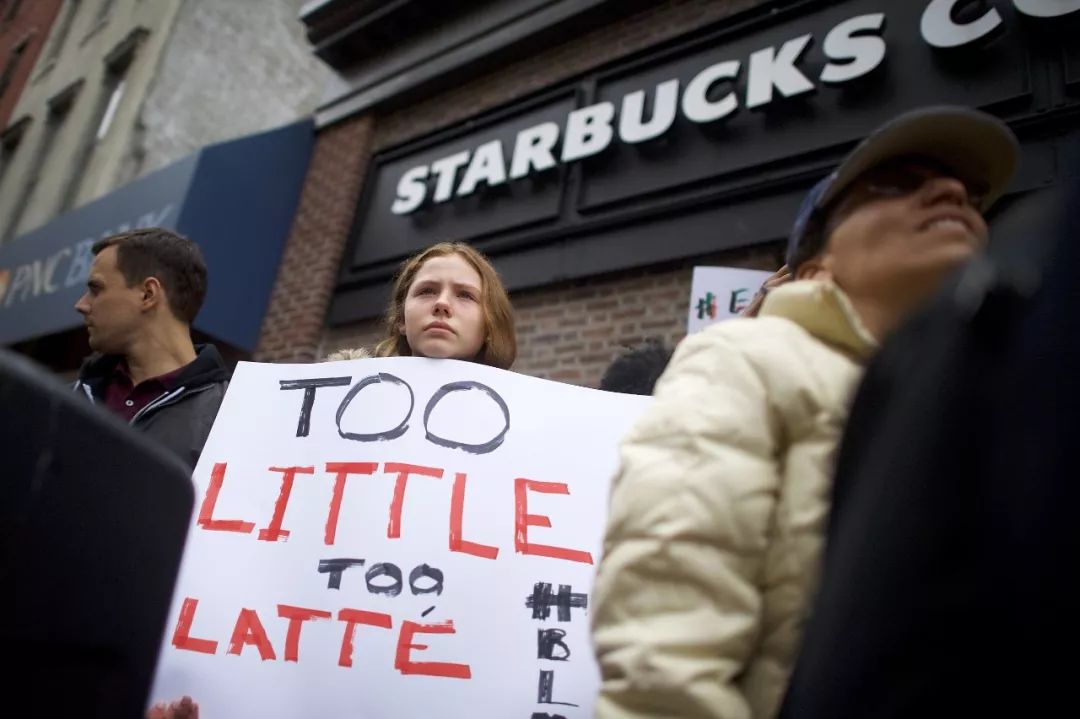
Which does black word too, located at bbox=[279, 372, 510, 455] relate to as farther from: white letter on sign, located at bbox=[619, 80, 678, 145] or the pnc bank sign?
white letter on sign, located at bbox=[619, 80, 678, 145]

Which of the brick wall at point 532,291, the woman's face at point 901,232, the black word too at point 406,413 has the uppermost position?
the brick wall at point 532,291

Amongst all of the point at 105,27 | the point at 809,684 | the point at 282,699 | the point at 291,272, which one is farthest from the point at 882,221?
the point at 105,27

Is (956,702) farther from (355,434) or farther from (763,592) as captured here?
(355,434)

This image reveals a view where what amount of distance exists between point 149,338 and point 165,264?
293 millimetres

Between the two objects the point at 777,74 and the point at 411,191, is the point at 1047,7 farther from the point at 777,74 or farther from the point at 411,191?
the point at 411,191

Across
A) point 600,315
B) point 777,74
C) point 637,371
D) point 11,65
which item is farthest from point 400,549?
point 11,65

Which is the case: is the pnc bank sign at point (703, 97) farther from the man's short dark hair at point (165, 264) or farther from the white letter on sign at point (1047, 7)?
the man's short dark hair at point (165, 264)

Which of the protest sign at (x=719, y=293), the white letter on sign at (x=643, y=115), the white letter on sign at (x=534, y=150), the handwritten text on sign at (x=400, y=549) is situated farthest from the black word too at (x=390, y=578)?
the white letter on sign at (x=534, y=150)

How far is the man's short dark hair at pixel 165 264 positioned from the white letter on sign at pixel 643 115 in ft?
9.94

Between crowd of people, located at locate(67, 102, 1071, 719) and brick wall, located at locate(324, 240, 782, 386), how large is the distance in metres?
2.95

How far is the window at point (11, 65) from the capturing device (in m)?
13.7

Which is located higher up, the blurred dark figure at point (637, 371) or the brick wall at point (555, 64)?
the brick wall at point (555, 64)

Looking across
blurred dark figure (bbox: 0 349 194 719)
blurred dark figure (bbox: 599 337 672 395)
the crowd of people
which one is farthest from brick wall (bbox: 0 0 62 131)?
the crowd of people

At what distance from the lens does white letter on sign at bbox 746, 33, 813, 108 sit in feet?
13.4
